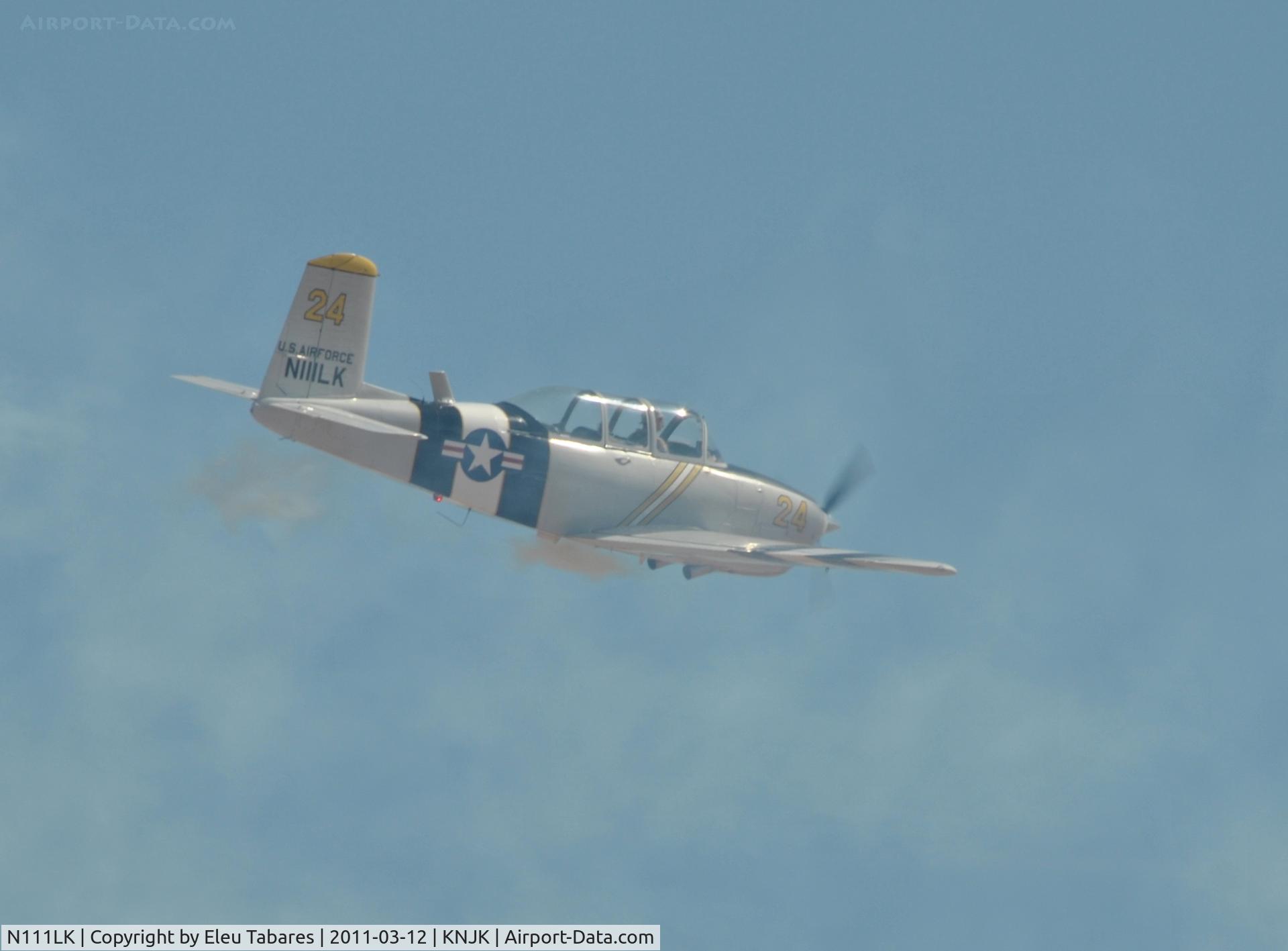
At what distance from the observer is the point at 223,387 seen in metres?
30.5

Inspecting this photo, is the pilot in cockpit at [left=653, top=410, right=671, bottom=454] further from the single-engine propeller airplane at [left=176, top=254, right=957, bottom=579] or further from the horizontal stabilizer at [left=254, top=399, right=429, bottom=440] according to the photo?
the horizontal stabilizer at [left=254, top=399, right=429, bottom=440]

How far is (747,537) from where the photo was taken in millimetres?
33156

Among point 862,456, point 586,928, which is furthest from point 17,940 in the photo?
point 862,456

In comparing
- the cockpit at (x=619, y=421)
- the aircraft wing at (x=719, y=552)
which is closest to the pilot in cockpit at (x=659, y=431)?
the cockpit at (x=619, y=421)

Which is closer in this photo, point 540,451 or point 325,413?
point 325,413

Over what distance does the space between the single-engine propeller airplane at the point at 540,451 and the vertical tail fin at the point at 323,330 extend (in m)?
0.02

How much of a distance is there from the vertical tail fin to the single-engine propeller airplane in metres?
0.02

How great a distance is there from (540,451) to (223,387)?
4.89 meters

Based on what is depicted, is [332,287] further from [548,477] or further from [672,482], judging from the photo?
[672,482]

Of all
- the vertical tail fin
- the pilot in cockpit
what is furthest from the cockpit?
the vertical tail fin

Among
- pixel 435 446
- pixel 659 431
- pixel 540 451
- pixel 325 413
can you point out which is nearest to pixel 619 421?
pixel 659 431

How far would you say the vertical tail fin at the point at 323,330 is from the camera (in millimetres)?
29094

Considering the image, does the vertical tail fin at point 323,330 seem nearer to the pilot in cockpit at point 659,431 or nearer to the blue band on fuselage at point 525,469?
the blue band on fuselage at point 525,469

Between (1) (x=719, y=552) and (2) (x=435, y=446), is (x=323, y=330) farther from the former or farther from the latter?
(1) (x=719, y=552)
